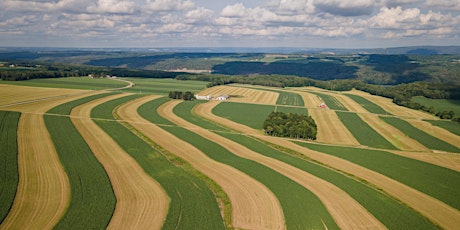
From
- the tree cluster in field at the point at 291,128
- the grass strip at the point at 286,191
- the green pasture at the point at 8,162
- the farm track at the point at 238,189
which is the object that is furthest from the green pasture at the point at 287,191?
the green pasture at the point at 8,162

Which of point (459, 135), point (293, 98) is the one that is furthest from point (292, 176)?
point (293, 98)

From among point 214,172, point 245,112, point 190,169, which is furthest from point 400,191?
point 245,112

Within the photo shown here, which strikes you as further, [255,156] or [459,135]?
[459,135]

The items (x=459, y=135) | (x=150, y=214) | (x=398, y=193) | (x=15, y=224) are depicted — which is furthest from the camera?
(x=459, y=135)

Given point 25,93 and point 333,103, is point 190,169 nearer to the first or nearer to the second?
point 25,93

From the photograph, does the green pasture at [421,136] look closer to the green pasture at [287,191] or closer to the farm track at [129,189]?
the green pasture at [287,191]

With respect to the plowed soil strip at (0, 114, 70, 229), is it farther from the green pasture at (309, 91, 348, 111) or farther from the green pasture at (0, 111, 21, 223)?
the green pasture at (309, 91, 348, 111)

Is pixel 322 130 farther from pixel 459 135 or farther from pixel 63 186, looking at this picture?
pixel 63 186
